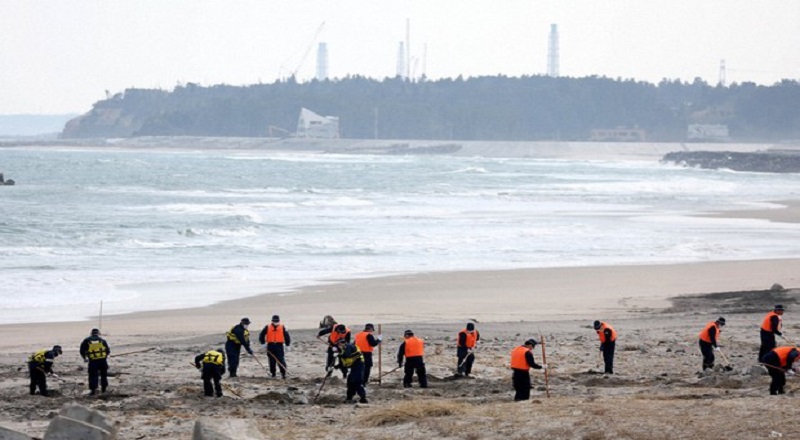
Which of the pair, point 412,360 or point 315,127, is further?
point 315,127

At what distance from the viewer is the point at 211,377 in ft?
49.1

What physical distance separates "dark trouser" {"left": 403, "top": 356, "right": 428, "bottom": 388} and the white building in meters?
174

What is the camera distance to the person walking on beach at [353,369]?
14.8 m

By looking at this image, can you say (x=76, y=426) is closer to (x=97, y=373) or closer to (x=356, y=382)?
(x=97, y=373)

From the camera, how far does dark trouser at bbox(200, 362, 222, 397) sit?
14.9 meters

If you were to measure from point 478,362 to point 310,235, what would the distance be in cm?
2182

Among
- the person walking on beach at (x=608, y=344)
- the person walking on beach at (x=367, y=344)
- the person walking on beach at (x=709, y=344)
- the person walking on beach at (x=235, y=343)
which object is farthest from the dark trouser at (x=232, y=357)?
Answer: the person walking on beach at (x=709, y=344)

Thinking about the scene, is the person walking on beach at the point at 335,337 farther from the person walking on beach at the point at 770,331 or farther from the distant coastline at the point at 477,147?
the distant coastline at the point at 477,147

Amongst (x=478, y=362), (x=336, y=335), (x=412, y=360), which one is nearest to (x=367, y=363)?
(x=412, y=360)

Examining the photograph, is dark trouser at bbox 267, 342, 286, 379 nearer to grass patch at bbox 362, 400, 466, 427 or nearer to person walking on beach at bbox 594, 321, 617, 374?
grass patch at bbox 362, 400, 466, 427

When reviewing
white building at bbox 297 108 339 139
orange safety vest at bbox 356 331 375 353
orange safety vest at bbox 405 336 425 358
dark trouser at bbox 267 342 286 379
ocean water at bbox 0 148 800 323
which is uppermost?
white building at bbox 297 108 339 139

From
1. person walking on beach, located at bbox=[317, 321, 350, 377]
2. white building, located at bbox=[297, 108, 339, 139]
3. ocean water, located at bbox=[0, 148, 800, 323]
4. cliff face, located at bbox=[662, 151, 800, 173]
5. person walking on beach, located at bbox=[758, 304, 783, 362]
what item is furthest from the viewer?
white building, located at bbox=[297, 108, 339, 139]

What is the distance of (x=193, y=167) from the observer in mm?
109500

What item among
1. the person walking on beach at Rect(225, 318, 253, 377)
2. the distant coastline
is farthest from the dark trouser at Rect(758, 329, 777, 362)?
the distant coastline
